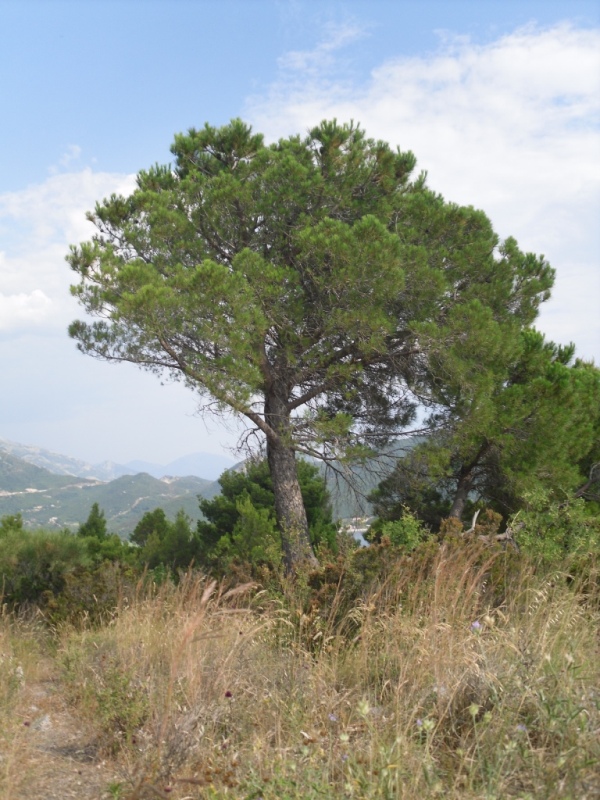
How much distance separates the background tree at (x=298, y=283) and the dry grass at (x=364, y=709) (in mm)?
5103

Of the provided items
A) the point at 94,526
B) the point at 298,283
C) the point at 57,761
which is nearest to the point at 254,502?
the point at 94,526

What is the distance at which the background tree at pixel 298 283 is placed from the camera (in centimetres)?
954

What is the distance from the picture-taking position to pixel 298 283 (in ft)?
34.5

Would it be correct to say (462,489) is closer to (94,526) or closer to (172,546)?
(172,546)

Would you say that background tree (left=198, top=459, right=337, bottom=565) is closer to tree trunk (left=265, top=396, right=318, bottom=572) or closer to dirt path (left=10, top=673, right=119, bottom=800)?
tree trunk (left=265, top=396, right=318, bottom=572)

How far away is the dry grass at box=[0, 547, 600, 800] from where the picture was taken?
8.61 ft

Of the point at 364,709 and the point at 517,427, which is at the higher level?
the point at 517,427


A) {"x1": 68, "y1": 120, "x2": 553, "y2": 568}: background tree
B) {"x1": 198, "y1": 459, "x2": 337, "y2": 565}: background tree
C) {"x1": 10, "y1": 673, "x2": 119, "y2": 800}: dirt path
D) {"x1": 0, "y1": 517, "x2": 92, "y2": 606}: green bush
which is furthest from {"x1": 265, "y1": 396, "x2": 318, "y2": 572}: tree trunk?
{"x1": 10, "y1": 673, "x2": 119, "y2": 800}: dirt path

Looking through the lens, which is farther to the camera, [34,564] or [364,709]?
[34,564]

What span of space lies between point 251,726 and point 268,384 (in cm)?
789

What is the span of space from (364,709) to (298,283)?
28.1ft

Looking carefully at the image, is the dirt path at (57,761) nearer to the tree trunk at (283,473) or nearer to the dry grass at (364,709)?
the dry grass at (364,709)

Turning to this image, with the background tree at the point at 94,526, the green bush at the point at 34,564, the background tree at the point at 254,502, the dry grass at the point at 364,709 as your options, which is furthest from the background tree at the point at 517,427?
the background tree at the point at 94,526

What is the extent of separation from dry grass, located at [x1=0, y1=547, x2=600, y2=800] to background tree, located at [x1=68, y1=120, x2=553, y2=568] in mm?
5103
